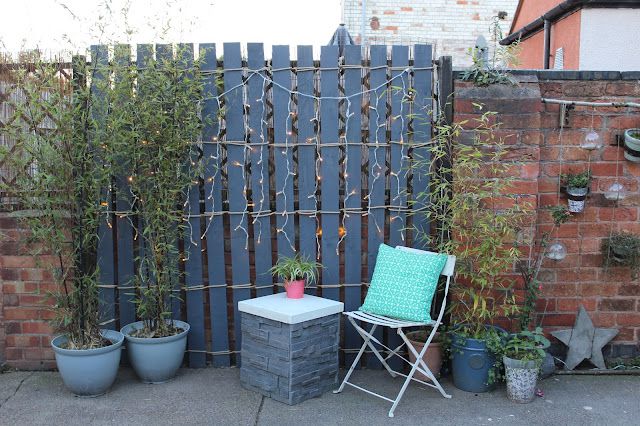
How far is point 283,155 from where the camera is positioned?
391 centimetres

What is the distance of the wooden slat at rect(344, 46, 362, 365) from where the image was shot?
3.87m

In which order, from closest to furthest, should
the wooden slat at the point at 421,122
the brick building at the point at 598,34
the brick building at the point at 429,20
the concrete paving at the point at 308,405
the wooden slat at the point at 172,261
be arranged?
the concrete paving at the point at 308,405 → the wooden slat at the point at 172,261 → the wooden slat at the point at 421,122 → the brick building at the point at 598,34 → the brick building at the point at 429,20

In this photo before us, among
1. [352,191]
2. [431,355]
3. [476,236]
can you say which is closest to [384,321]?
[431,355]

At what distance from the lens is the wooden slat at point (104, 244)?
12.4 feet

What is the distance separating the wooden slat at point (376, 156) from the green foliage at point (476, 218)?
272mm

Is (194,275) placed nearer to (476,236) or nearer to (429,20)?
(476,236)

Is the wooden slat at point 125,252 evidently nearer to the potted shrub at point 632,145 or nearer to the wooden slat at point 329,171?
the wooden slat at point 329,171

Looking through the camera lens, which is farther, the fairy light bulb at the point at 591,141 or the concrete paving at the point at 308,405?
the fairy light bulb at the point at 591,141

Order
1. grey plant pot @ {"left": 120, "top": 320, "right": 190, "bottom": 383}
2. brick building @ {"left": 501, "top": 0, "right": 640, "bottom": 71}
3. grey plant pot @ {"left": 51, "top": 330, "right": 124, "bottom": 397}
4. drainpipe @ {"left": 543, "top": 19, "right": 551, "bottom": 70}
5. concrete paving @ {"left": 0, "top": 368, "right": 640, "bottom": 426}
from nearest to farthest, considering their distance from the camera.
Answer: concrete paving @ {"left": 0, "top": 368, "right": 640, "bottom": 426}
grey plant pot @ {"left": 51, "top": 330, "right": 124, "bottom": 397}
grey plant pot @ {"left": 120, "top": 320, "right": 190, "bottom": 383}
brick building @ {"left": 501, "top": 0, "right": 640, "bottom": 71}
drainpipe @ {"left": 543, "top": 19, "right": 551, "bottom": 70}

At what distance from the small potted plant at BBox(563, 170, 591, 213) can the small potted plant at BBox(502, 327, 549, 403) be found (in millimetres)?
890

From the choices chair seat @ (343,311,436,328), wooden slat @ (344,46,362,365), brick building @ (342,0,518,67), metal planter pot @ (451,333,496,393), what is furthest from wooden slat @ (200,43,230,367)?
brick building @ (342,0,518,67)

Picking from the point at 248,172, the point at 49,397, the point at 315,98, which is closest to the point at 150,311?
the point at 49,397

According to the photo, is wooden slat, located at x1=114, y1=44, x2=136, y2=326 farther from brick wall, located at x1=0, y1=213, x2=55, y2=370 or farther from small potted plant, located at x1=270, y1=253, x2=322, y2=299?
small potted plant, located at x1=270, y1=253, x2=322, y2=299

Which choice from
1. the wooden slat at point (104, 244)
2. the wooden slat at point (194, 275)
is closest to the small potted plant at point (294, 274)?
the wooden slat at point (194, 275)
